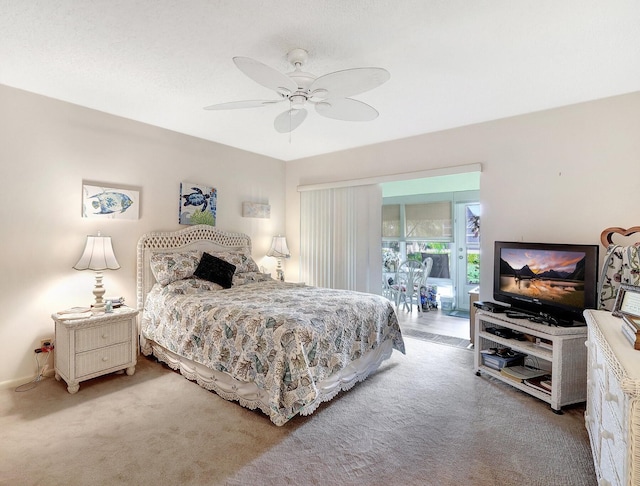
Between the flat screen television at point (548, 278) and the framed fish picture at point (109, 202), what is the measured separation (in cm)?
378

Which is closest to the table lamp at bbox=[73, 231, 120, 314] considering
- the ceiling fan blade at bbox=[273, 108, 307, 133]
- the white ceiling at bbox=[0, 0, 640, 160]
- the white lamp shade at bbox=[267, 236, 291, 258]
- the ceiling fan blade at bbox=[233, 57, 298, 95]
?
the white ceiling at bbox=[0, 0, 640, 160]

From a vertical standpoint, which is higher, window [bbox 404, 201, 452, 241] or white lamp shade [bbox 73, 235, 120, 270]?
window [bbox 404, 201, 452, 241]

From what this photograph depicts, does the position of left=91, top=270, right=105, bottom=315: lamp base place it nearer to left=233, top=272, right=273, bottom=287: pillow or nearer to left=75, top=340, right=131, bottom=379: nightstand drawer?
left=75, top=340, right=131, bottom=379: nightstand drawer

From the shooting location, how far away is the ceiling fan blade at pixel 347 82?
1.78 meters

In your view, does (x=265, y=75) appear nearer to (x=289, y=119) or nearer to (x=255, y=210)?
(x=289, y=119)

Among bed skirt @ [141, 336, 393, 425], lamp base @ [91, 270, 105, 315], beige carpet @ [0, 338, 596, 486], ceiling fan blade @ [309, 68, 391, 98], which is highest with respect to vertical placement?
ceiling fan blade @ [309, 68, 391, 98]

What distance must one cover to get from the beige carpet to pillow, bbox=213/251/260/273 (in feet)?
4.94

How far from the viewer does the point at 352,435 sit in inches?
81.2

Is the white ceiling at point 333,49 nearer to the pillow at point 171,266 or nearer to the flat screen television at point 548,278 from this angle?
the flat screen television at point 548,278

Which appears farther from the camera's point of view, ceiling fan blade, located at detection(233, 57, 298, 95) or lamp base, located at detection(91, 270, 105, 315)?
lamp base, located at detection(91, 270, 105, 315)

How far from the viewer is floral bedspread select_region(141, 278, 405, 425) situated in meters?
2.10

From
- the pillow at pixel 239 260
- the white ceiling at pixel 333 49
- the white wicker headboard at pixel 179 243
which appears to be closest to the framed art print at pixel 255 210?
the white wicker headboard at pixel 179 243

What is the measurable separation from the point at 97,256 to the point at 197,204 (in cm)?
139

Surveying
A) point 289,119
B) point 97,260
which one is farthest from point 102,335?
point 289,119
